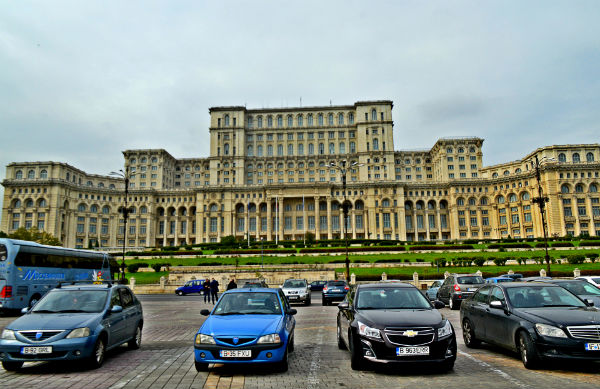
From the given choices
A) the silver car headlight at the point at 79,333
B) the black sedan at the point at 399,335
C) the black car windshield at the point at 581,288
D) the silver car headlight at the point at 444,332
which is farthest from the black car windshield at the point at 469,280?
the silver car headlight at the point at 79,333

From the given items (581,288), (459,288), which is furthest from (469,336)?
(459,288)

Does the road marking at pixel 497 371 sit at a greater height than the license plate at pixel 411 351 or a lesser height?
lesser

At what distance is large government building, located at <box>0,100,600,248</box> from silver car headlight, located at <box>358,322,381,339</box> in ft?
259

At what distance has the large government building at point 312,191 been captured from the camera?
294 feet

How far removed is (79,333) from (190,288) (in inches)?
1197

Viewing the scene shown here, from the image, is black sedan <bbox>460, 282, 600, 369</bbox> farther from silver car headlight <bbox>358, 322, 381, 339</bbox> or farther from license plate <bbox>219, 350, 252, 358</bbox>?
license plate <bbox>219, 350, 252, 358</bbox>

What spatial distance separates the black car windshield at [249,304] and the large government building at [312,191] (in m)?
77.1

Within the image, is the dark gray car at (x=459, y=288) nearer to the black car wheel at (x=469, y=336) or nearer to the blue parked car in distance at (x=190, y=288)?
the black car wheel at (x=469, y=336)

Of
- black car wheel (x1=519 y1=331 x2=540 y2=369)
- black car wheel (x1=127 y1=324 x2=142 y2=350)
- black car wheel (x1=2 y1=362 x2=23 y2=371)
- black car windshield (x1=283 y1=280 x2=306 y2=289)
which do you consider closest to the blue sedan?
black car wheel (x1=127 y1=324 x2=142 y2=350)

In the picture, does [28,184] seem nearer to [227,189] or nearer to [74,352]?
[227,189]

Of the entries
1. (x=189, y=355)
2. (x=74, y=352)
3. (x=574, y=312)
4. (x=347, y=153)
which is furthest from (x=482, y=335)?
(x=347, y=153)

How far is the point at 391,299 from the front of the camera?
9078 millimetres

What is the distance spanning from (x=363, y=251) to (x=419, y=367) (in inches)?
1993

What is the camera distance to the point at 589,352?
749 centimetres
